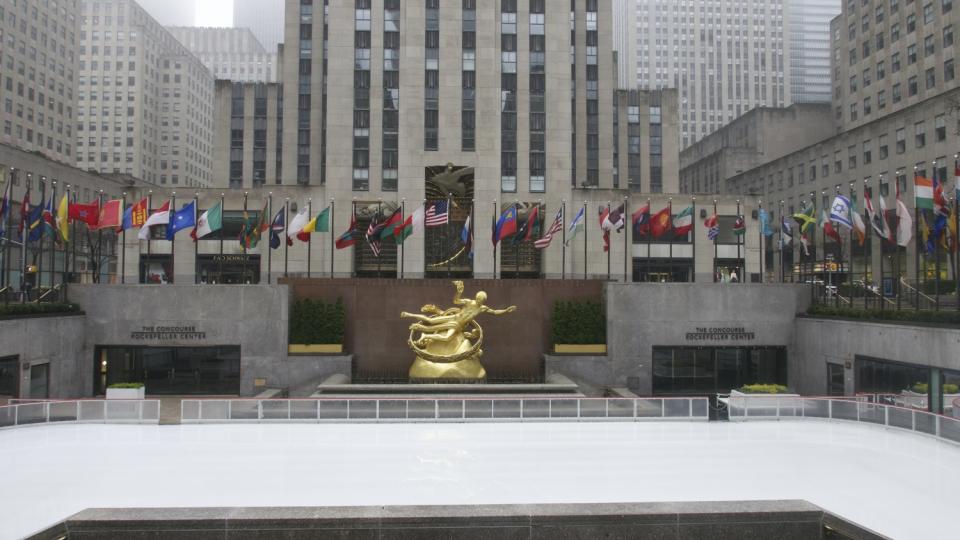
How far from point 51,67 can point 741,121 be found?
291ft

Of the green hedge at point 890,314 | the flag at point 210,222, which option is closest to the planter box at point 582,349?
the green hedge at point 890,314

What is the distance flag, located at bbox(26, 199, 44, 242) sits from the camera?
29.2 meters

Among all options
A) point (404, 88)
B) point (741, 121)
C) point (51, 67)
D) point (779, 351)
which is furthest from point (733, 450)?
point (51, 67)

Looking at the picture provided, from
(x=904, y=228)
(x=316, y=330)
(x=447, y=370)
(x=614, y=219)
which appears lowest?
(x=447, y=370)

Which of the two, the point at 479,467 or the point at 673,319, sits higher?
the point at 673,319

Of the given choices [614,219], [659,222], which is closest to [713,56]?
[659,222]

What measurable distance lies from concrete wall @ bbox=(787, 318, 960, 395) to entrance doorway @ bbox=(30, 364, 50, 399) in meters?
33.8

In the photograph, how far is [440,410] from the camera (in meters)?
21.1

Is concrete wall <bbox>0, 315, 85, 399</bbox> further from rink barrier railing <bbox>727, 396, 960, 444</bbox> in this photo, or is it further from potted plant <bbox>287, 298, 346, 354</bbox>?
rink barrier railing <bbox>727, 396, 960, 444</bbox>

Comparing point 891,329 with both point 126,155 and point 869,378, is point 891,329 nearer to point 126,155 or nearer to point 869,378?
point 869,378

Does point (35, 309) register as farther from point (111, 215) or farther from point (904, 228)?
point (904, 228)

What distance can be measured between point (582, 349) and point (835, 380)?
11051 mm

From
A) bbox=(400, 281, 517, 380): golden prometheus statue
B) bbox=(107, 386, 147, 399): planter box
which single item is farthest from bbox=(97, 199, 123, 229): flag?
bbox=(400, 281, 517, 380): golden prometheus statue

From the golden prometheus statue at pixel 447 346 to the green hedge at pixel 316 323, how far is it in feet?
15.6
